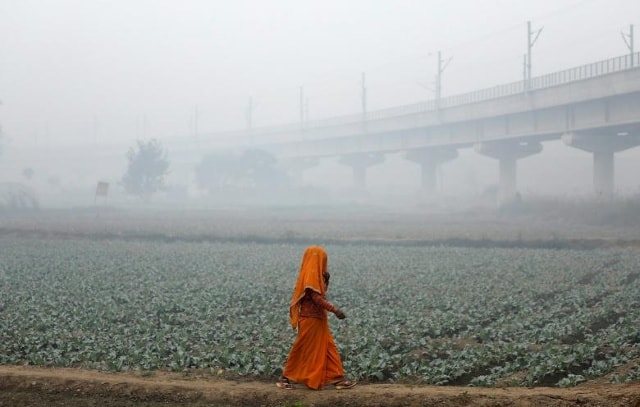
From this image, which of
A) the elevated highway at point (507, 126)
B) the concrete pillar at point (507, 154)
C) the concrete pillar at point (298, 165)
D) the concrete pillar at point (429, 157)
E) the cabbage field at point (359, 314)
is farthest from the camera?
the concrete pillar at point (298, 165)

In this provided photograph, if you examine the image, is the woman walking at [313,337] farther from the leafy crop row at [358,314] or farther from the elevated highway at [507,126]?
the elevated highway at [507,126]

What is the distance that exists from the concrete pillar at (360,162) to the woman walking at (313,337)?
78413 mm

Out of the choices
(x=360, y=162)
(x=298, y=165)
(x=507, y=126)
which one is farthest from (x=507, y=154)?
(x=298, y=165)

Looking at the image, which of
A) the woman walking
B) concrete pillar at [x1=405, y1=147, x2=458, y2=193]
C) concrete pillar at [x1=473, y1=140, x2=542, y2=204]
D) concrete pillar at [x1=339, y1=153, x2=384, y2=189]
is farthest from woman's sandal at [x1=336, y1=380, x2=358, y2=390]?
concrete pillar at [x1=339, y1=153, x2=384, y2=189]

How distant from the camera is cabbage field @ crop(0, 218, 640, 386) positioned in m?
11.8

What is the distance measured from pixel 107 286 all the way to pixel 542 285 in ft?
43.4

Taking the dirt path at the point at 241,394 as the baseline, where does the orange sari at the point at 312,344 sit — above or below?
above

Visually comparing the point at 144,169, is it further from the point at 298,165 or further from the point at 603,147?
the point at 603,147

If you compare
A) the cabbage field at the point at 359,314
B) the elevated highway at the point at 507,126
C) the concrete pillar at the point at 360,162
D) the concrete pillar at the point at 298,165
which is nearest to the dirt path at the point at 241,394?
the cabbage field at the point at 359,314

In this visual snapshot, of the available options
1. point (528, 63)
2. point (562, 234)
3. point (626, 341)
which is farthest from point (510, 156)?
point (626, 341)

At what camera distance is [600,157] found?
49.4 meters

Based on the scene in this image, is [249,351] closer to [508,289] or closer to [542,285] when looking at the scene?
[508,289]

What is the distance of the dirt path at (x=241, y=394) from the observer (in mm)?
9398

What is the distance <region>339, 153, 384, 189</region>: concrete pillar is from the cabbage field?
62.1 meters
